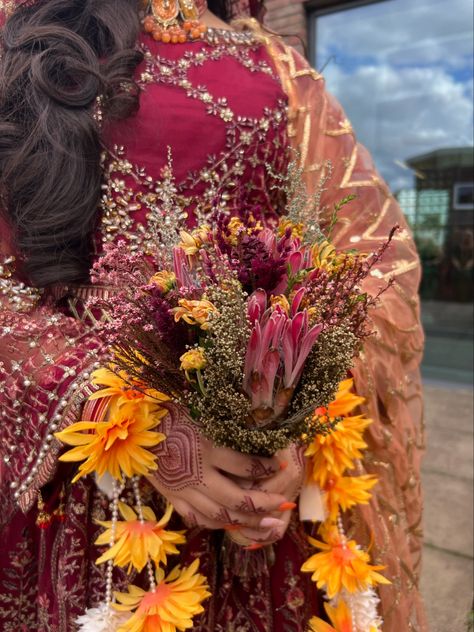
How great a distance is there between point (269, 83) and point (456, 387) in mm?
3953

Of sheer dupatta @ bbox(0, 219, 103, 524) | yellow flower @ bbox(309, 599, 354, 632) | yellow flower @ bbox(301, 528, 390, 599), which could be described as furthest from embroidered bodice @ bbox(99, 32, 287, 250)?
yellow flower @ bbox(309, 599, 354, 632)

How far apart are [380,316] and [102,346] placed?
0.55 meters

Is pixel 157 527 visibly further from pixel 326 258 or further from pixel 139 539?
pixel 326 258

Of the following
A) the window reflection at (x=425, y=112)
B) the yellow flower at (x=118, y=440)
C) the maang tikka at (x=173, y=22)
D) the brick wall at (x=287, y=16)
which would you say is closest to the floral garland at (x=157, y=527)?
the yellow flower at (x=118, y=440)

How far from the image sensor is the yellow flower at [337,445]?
931mm

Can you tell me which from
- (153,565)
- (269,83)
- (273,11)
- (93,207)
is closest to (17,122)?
(93,207)

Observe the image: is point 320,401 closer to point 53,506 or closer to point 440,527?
point 53,506

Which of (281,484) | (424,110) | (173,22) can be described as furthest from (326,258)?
(424,110)

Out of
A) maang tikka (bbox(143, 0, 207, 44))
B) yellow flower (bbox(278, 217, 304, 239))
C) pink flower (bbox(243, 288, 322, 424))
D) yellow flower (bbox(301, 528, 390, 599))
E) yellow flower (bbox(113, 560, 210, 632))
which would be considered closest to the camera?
pink flower (bbox(243, 288, 322, 424))

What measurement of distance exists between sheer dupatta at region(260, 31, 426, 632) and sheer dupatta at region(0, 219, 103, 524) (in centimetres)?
52

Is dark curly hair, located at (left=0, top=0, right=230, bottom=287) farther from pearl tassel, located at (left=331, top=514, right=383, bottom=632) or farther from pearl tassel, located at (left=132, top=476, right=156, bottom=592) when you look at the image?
pearl tassel, located at (left=331, top=514, right=383, bottom=632)

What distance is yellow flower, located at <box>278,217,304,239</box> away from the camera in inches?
28.2

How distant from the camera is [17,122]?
0.91 metres

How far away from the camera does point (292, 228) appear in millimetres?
730
